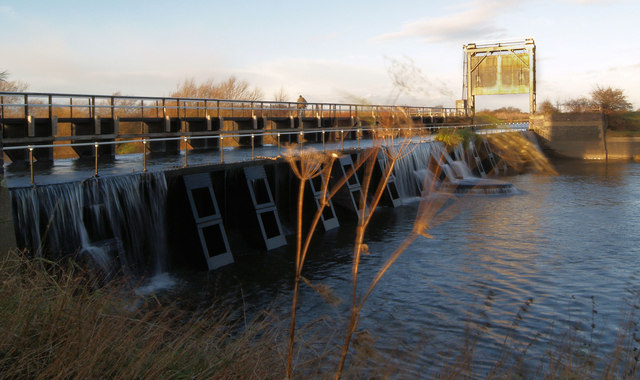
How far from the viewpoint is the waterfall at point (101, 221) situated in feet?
37.6

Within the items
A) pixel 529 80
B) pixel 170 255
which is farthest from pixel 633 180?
pixel 170 255

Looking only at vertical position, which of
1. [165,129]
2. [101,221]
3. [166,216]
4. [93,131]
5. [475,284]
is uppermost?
[165,129]

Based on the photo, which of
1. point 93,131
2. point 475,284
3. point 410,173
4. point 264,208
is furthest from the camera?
point 410,173

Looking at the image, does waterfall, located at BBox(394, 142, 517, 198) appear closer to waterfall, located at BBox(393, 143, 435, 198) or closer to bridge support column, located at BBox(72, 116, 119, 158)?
waterfall, located at BBox(393, 143, 435, 198)

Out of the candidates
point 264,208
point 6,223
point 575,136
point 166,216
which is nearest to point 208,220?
point 166,216

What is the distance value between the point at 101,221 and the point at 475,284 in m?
7.65

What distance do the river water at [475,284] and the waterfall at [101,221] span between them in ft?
3.81

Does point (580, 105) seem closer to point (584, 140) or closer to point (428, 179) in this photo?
point (584, 140)

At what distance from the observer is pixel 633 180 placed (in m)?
31.9

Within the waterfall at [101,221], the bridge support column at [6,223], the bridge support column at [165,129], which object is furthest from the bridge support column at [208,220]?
the bridge support column at [165,129]

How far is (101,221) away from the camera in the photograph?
1272 cm

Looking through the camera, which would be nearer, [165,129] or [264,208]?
[264,208]

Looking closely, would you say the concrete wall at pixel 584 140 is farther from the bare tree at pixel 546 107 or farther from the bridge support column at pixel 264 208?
the bridge support column at pixel 264 208

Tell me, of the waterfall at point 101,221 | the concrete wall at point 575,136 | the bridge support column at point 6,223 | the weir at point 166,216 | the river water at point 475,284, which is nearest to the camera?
the river water at point 475,284
